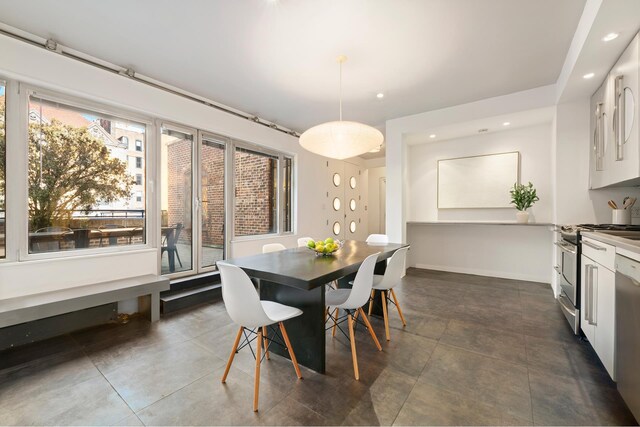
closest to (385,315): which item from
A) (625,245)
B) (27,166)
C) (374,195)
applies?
(625,245)

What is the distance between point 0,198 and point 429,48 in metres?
4.14

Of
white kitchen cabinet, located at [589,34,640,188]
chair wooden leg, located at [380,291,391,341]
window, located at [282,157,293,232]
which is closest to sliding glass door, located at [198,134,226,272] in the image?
window, located at [282,157,293,232]

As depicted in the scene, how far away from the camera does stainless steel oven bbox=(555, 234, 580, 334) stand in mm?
2426

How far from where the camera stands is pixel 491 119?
3.93 metres

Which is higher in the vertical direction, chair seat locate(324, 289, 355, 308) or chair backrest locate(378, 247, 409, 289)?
chair backrest locate(378, 247, 409, 289)

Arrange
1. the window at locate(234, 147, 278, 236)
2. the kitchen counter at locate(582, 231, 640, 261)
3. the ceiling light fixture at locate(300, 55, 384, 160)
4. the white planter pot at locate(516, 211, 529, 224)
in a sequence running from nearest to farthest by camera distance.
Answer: the kitchen counter at locate(582, 231, 640, 261), the ceiling light fixture at locate(300, 55, 384, 160), the white planter pot at locate(516, 211, 529, 224), the window at locate(234, 147, 278, 236)

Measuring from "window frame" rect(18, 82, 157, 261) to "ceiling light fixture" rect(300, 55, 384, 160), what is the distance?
198cm

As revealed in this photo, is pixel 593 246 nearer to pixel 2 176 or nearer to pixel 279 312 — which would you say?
pixel 279 312

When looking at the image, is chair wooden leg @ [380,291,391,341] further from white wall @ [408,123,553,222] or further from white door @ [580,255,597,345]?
white wall @ [408,123,553,222]

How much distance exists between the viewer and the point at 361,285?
77.0 inches

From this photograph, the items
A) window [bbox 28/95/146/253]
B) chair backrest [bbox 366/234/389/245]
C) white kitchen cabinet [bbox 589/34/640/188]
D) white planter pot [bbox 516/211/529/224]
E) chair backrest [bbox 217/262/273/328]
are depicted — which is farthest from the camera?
white planter pot [bbox 516/211/529/224]

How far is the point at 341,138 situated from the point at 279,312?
1789 millimetres

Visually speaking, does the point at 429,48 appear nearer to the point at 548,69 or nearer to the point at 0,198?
the point at 548,69

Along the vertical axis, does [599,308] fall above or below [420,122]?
below
